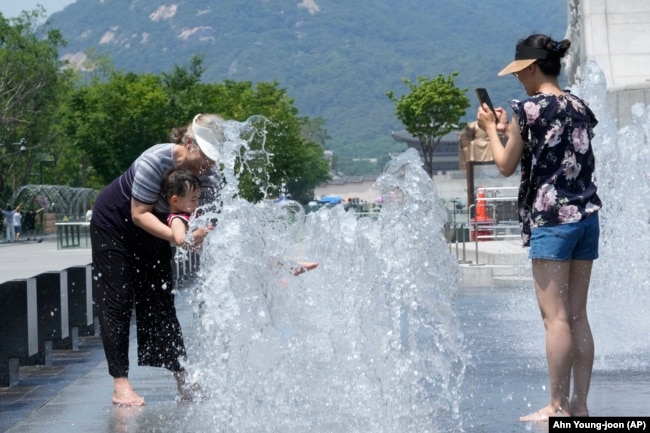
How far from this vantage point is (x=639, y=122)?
15.2 meters

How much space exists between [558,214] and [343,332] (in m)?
1.56

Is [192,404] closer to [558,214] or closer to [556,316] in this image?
[556,316]

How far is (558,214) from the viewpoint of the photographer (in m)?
5.50

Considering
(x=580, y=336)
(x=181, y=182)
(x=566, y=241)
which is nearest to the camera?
(x=566, y=241)

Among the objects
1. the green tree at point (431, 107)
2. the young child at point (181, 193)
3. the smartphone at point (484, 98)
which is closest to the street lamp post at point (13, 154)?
the green tree at point (431, 107)

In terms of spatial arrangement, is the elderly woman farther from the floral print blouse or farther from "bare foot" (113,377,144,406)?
the floral print blouse

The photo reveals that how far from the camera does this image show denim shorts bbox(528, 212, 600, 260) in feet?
17.9

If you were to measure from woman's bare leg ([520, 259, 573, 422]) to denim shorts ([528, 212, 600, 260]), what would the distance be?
0.13 ft

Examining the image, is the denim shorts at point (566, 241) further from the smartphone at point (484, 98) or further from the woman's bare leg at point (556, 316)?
the smartphone at point (484, 98)

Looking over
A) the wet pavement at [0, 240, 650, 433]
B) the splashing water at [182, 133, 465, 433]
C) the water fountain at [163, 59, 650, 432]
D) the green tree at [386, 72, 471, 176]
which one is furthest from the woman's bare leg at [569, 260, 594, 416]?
the green tree at [386, 72, 471, 176]

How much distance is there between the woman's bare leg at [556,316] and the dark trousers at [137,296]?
2.14m

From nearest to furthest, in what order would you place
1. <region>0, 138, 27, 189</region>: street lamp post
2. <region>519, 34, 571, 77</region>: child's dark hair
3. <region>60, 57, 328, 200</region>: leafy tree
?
1. <region>519, 34, 571, 77</region>: child's dark hair
2. <region>60, 57, 328, 200</region>: leafy tree
3. <region>0, 138, 27, 189</region>: street lamp post

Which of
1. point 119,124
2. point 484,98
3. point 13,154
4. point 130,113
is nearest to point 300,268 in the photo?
point 484,98

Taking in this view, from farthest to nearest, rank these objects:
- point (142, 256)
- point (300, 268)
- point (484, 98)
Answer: point (142, 256), point (300, 268), point (484, 98)
